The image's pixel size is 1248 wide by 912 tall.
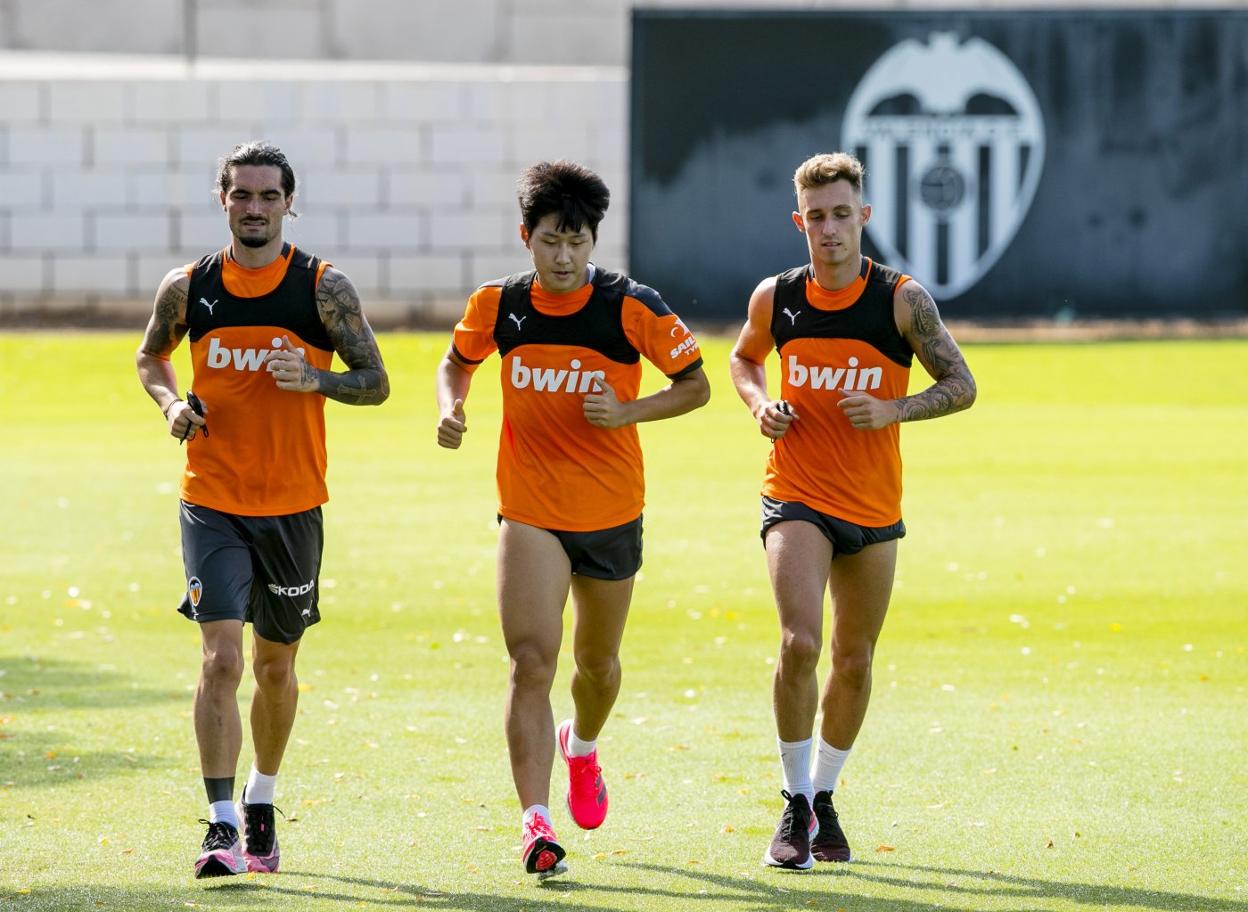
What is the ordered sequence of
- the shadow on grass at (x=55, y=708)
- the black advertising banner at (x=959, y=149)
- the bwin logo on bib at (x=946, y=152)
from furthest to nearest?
the black advertising banner at (x=959, y=149) < the bwin logo on bib at (x=946, y=152) < the shadow on grass at (x=55, y=708)

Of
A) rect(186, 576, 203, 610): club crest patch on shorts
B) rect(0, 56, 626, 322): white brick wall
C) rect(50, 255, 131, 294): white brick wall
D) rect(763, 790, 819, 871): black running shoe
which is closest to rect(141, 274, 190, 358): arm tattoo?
rect(186, 576, 203, 610): club crest patch on shorts

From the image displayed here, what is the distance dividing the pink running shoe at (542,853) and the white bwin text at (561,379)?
1.42 metres

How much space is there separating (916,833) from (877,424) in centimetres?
146

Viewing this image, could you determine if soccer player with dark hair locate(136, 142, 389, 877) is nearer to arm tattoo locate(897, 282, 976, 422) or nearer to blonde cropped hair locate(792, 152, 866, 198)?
blonde cropped hair locate(792, 152, 866, 198)

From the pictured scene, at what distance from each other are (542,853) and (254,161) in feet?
7.86

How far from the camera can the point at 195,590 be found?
6.49 meters

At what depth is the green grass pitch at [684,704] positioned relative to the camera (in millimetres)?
6305

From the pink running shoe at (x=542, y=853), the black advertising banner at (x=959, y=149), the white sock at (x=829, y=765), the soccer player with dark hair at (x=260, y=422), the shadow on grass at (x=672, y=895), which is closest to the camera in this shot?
the shadow on grass at (x=672, y=895)

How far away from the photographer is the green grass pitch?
630 cm

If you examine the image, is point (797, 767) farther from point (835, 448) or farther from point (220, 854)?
point (220, 854)

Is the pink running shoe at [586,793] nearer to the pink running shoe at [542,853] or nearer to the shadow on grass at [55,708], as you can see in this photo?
the pink running shoe at [542,853]

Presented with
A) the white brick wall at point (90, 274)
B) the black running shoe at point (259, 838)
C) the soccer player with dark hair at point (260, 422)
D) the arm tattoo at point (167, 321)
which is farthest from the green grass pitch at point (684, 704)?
the white brick wall at point (90, 274)

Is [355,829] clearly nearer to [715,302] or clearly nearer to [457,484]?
[457,484]

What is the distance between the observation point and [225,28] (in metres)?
38.6
